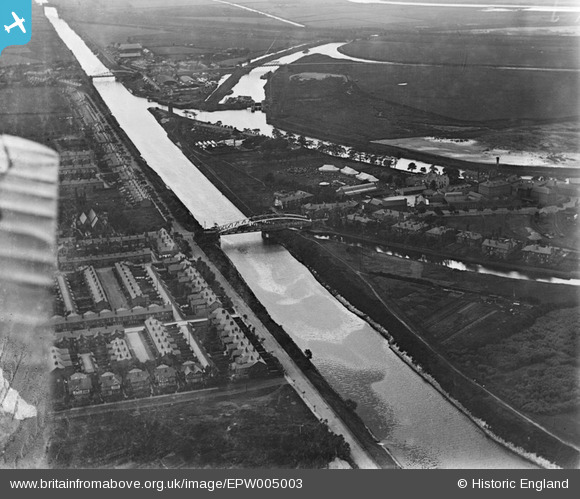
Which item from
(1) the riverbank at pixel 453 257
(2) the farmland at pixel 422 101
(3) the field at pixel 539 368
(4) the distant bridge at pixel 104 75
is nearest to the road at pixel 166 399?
(3) the field at pixel 539 368

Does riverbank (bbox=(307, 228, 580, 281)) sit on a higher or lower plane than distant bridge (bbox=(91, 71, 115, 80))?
lower

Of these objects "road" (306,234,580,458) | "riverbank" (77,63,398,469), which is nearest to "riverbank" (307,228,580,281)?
"road" (306,234,580,458)

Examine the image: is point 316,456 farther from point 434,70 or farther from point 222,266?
point 434,70

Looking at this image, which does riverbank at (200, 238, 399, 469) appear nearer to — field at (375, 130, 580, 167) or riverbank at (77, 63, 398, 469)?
riverbank at (77, 63, 398, 469)

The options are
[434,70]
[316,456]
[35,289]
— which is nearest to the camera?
[316,456]

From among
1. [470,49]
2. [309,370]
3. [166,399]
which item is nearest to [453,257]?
[309,370]

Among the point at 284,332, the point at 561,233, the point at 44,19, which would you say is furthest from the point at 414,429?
the point at 44,19
